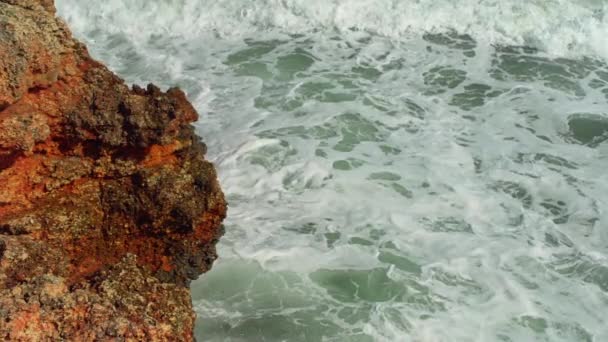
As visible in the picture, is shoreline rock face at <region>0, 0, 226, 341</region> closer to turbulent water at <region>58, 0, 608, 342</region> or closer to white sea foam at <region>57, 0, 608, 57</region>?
turbulent water at <region>58, 0, 608, 342</region>

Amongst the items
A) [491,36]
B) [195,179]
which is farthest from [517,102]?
[195,179]

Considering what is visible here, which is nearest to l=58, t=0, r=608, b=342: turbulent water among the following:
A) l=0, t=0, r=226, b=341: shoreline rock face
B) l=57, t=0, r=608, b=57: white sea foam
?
l=57, t=0, r=608, b=57: white sea foam

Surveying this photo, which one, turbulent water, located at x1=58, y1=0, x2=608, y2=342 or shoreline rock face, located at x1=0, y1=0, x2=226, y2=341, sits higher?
shoreline rock face, located at x1=0, y1=0, x2=226, y2=341

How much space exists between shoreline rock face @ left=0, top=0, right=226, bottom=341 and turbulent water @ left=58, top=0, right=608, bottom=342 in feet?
3.20

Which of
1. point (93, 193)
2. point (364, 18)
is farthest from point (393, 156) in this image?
point (364, 18)

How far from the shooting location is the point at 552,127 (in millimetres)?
7648

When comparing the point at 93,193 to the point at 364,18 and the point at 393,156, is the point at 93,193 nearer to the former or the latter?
the point at 393,156

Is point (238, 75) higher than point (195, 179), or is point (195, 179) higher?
point (195, 179)

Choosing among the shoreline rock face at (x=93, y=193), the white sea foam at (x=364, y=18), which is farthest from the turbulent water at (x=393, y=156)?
the shoreline rock face at (x=93, y=193)

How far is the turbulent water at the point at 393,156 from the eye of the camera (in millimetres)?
4902

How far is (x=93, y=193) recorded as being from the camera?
4070 millimetres

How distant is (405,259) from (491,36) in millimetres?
6210

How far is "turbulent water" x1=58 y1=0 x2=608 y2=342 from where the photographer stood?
490 centimetres

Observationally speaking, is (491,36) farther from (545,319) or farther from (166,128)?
(166,128)
